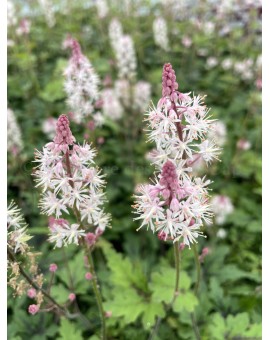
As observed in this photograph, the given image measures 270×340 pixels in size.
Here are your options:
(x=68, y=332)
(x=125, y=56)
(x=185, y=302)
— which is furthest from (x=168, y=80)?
(x=125, y=56)

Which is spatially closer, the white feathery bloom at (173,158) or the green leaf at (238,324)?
the white feathery bloom at (173,158)

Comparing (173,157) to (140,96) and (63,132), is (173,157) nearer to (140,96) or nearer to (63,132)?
(63,132)

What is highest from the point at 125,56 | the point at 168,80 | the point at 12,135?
the point at 125,56

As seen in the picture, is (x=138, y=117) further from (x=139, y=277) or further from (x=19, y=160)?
(x=139, y=277)

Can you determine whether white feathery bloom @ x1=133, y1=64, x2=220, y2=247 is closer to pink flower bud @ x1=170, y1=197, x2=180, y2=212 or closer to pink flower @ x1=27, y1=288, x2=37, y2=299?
pink flower bud @ x1=170, y1=197, x2=180, y2=212

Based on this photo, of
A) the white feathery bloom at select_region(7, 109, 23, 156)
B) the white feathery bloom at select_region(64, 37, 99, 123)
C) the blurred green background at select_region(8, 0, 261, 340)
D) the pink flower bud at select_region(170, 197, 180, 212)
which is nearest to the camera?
the pink flower bud at select_region(170, 197, 180, 212)

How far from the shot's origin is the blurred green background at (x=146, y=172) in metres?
3.17

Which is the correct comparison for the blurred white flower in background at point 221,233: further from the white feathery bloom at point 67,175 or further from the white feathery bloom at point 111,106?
the white feathery bloom at point 67,175

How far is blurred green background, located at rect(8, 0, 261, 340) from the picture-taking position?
317 centimetres

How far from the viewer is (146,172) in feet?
15.1

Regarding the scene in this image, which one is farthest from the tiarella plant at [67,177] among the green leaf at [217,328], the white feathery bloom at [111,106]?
the white feathery bloom at [111,106]

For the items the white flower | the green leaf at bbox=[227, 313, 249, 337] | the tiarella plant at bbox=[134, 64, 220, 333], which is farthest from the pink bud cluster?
the white flower

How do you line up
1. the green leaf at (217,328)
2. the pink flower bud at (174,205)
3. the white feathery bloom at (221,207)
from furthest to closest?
1. the white feathery bloom at (221,207)
2. the green leaf at (217,328)
3. the pink flower bud at (174,205)

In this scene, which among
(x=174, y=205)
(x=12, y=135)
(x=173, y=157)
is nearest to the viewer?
(x=174, y=205)
